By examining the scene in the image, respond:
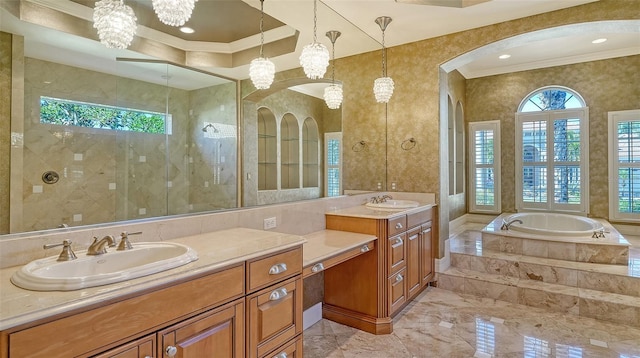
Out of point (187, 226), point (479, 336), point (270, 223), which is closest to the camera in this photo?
point (187, 226)

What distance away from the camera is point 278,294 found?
1.70m

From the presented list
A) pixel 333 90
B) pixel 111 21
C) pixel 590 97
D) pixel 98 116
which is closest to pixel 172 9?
pixel 111 21

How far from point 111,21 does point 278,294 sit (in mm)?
1608

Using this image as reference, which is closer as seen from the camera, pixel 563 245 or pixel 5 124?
pixel 5 124

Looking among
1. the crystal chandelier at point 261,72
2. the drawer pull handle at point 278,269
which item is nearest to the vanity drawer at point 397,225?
the drawer pull handle at point 278,269

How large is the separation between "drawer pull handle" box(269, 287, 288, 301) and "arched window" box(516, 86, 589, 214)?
563cm

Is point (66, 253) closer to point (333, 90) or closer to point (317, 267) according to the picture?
point (317, 267)

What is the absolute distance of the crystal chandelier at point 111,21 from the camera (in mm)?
1593

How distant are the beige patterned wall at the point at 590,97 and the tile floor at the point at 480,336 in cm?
330

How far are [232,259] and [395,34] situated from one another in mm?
3245

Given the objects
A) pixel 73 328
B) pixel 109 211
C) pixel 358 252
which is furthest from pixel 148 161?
pixel 358 252

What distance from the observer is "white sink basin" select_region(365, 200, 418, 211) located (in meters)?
3.37

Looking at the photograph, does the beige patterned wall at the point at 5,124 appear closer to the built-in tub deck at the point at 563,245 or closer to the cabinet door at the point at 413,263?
the cabinet door at the point at 413,263

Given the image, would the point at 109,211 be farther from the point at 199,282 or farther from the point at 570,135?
the point at 570,135
